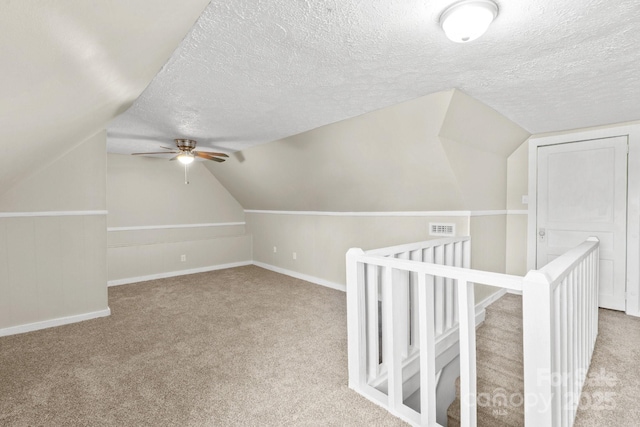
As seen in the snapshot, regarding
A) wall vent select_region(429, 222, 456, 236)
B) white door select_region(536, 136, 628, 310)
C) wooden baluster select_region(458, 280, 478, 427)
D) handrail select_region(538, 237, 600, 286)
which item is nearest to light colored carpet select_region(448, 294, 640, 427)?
white door select_region(536, 136, 628, 310)

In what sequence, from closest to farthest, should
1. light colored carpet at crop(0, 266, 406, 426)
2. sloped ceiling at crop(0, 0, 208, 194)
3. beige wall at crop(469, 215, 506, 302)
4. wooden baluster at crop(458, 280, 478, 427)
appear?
sloped ceiling at crop(0, 0, 208, 194), wooden baluster at crop(458, 280, 478, 427), light colored carpet at crop(0, 266, 406, 426), beige wall at crop(469, 215, 506, 302)

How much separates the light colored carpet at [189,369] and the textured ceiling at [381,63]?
2.04 meters

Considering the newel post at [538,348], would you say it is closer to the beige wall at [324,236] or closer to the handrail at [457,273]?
the handrail at [457,273]

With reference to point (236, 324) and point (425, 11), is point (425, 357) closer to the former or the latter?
point (425, 11)

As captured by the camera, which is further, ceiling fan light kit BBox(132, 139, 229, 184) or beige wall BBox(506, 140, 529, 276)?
beige wall BBox(506, 140, 529, 276)

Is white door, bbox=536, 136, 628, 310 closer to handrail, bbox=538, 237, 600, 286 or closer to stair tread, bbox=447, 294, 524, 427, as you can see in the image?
stair tread, bbox=447, 294, 524, 427

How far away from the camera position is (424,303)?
5.24 feet

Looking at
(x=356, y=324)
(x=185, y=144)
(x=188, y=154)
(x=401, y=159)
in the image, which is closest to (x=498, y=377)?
(x=356, y=324)

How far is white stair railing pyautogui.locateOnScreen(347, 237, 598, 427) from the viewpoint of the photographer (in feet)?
3.96

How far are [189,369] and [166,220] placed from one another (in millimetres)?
3579

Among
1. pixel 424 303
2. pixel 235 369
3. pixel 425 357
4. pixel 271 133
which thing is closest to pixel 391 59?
pixel 424 303

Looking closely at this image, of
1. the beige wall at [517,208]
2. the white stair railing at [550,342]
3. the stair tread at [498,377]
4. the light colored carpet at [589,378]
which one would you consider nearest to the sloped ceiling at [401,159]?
the beige wall at [517,208]

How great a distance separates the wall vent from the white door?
124 centimetres

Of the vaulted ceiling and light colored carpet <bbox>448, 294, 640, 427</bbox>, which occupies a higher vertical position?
the vaulted ceiling
